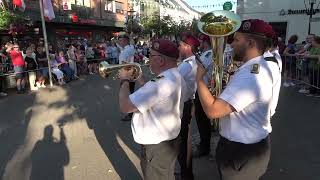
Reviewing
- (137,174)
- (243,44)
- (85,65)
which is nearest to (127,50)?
(137,174)

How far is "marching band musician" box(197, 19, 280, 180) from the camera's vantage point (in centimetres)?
235

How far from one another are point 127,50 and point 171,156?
16.5ft

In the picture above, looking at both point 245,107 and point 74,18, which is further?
point 74,18

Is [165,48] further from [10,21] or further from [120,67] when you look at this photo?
[10,21]

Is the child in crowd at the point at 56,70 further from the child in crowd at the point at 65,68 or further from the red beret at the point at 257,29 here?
the red beret at the point at 257,29

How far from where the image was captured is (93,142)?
6043 millimetres

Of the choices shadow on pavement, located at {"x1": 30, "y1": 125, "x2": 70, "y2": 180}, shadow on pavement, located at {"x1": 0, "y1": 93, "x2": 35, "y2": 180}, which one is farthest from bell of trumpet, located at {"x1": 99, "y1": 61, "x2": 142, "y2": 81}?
shadow on pavement, located at {"x1": 0, "y1": 93, "x2": 35, "y2": 180}

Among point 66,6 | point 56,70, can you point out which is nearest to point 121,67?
point 56,70

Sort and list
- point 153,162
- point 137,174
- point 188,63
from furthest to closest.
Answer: point 137,174, point 188,63, point 153,162

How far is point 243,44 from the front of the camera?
252cm

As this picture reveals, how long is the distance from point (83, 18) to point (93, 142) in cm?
2907

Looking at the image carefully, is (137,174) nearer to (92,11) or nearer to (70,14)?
(70,14)

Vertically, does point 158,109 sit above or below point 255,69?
below

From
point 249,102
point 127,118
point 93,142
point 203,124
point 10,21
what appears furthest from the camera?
Result: point 10,21
